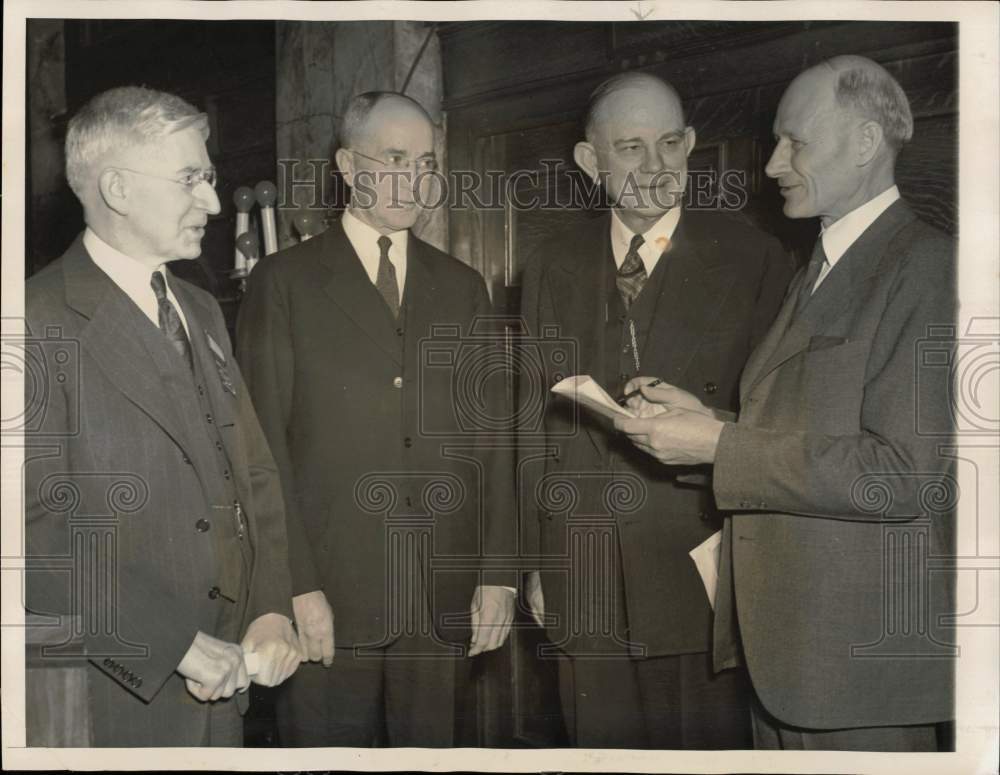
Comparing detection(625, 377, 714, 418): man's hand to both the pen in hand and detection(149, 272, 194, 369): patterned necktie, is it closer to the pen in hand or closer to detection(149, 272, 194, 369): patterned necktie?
the pen in hand

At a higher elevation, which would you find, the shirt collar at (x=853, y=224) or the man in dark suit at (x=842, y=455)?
the shirt collar at (x=853, y=224)

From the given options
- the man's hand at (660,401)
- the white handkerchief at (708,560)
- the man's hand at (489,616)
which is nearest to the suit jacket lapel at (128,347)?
the man's hand at (489,616)

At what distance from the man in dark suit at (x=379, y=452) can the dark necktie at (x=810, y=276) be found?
1.84 feet

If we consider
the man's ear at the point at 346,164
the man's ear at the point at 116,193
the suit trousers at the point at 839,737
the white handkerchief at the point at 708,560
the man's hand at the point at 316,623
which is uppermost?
the man's ear at the point at 346,164

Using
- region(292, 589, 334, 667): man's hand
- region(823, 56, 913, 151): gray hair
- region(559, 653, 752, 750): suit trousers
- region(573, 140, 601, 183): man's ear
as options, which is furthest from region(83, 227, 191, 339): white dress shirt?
region(823, 56, 913, 151): gray hair

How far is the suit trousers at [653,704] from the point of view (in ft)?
6.57

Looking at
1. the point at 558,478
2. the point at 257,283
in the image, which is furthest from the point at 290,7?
the point at 558,478

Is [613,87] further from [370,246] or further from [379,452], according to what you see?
[379,452]

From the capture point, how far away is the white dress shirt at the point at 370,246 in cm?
205

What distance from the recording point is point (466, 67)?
6.93 ft

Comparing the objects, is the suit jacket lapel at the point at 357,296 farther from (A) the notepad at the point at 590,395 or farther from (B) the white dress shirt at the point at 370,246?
(A) the notepad at the point at 590,395

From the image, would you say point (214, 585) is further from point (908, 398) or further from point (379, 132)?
point (908, 398)

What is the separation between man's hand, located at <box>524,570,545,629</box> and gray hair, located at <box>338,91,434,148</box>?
859mm

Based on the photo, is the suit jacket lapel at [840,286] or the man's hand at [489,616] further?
the man's hand at [489,616]
